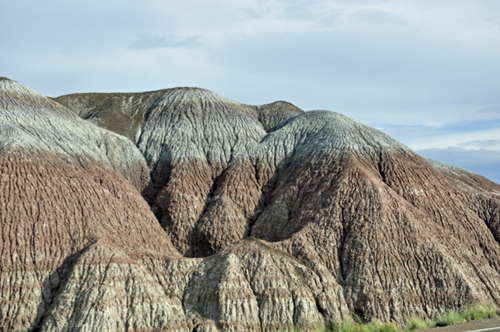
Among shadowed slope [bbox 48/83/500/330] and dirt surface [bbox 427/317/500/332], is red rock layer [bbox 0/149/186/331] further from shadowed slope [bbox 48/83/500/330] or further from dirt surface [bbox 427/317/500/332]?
dirt surface [bbox 427/317/500/332]

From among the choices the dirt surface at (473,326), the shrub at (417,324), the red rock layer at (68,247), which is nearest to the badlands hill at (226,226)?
the red rock layer at (68,247)

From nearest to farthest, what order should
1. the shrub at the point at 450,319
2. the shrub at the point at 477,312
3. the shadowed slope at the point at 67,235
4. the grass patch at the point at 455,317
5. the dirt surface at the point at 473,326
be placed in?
the shadowed slope at the point at 67,235
the dirt surface at the point at 473,326
the shrub at the point at 450,319
the grass patch at the point at 455,317
the shrub at the point at 477,312

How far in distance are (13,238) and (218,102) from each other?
112 feet

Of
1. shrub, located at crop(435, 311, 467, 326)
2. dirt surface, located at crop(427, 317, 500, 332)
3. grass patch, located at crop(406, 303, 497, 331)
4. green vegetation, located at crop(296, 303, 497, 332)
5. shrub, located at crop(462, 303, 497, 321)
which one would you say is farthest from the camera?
shrub, located at crop(462, 303, 497, 321)

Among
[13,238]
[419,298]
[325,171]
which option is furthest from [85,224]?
[419,298]

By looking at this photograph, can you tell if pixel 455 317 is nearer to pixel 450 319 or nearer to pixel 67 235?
pixel 450 319

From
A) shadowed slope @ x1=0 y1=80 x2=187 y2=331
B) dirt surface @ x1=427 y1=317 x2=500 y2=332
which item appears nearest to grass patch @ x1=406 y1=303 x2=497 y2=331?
dirt surface @ x1=427 y1=317 x2=500 y2=332

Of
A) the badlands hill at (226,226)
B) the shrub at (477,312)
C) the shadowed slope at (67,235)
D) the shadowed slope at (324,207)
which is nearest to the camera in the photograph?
the shadowed slope at (67,235)

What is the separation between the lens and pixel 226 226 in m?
50.2

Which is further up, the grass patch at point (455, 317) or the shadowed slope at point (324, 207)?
the shadowed slope at point (324, 207)

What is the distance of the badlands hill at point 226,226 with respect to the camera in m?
37.7

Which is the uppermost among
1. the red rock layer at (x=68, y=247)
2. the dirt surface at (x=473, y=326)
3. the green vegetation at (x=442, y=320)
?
the red rock layer at (x=68, y=247)

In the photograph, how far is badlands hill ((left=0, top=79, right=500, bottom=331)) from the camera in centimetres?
3769

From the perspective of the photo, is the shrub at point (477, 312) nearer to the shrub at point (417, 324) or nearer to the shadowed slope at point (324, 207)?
the shadowed slope at point (324, 207)
